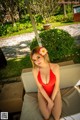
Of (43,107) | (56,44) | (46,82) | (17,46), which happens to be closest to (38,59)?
(46,82)

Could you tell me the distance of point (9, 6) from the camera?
20188 mm

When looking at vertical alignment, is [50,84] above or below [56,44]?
above

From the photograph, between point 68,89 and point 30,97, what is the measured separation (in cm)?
79

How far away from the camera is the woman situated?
3723mm

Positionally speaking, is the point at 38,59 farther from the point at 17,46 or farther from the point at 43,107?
the point at 17,46

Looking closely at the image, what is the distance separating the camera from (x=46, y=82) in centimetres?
393

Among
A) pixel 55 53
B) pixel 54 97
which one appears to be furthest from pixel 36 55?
pixel 55 53

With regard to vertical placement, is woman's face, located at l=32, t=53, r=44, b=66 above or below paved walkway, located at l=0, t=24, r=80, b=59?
above

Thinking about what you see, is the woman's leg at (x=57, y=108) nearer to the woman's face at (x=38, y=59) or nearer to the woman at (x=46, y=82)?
the woman at (x=46, y=82)

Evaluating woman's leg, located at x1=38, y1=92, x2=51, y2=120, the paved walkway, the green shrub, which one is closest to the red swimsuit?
woman's leg, located at x1=38, y1=92, x2=51, y2=120

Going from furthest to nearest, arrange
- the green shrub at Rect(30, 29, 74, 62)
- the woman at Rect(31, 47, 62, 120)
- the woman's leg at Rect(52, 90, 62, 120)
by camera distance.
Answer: the green shrub at Rect(30, 29, 74, 62) → the woman at Rect(31, 47, 62, 120) → the woman's leg at Rect(52, 90, 62, 120)

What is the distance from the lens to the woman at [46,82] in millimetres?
3723

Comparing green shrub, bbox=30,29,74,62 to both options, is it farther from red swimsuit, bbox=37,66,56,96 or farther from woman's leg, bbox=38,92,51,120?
woman's leg, bbox=38,92,51,120

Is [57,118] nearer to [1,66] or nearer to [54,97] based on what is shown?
[54,97]
